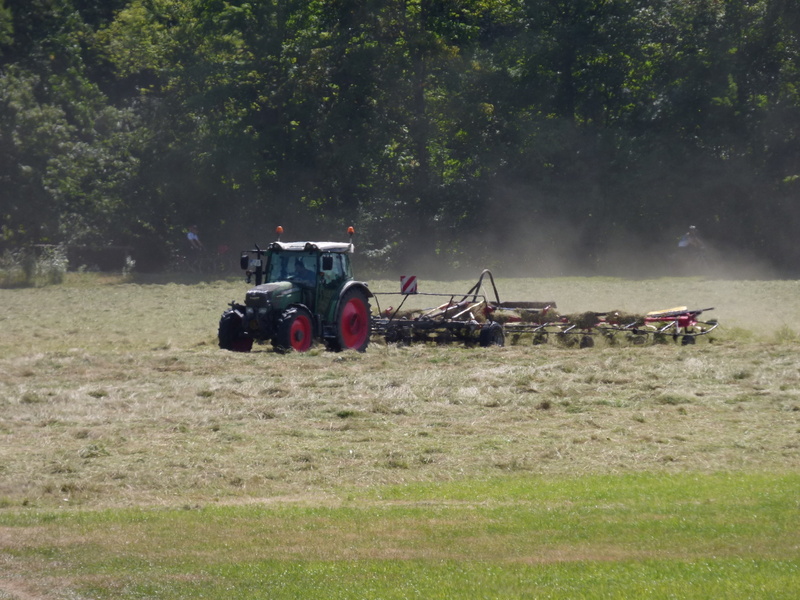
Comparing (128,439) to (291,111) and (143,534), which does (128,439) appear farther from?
(291,111)

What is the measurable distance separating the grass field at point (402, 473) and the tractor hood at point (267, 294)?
0.89 metres

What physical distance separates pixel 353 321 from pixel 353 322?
0.02m

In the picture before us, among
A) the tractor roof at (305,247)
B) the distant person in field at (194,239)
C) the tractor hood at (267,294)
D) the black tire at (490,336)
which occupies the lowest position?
the black tire at (490,336)

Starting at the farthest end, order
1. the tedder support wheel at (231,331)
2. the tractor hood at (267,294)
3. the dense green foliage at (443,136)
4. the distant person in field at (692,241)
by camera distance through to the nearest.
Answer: the dense green foliage at (443,136) → the distant person in field at (692,241) → the tedder support wheel at (231,331) → the tractor hood at (267,294)

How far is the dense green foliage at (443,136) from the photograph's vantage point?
42.4 meters

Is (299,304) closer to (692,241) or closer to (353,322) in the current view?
(353,322)

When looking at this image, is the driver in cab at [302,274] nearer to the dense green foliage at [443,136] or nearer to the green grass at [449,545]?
the green grass at [449,545]

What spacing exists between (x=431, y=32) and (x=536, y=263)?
9.94 m

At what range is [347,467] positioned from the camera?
10.1 m

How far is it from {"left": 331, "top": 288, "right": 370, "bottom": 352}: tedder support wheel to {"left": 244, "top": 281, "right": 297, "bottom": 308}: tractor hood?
3.46ft

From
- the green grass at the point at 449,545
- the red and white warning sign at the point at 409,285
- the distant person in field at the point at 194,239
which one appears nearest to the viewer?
the green grass at the point at 449,545

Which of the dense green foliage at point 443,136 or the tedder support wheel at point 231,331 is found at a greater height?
the dense green foliage at point 443,136

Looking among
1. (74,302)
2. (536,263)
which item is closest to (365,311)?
(74,302)

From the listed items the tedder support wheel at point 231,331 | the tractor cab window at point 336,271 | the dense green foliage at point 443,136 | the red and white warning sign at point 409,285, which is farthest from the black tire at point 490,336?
the dense green foliage at point 443,136
